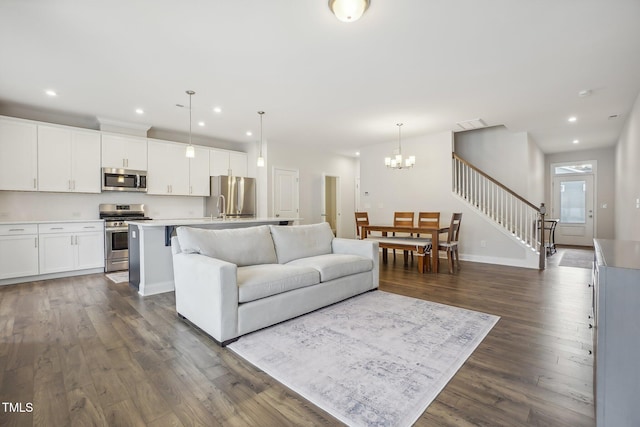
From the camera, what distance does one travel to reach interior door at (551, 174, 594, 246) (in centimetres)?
809

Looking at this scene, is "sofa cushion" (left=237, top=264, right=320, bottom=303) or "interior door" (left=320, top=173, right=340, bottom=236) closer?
"sofa cushion" (left=237, top=264, right=320, bottom=303)

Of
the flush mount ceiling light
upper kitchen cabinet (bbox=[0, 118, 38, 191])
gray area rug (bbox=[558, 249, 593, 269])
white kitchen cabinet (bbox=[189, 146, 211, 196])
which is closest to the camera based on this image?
the flush mount ceiling light

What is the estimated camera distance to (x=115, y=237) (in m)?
5.11

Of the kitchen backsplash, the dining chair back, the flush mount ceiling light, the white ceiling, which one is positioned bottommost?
the dining chair back

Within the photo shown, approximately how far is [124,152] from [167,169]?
758mm

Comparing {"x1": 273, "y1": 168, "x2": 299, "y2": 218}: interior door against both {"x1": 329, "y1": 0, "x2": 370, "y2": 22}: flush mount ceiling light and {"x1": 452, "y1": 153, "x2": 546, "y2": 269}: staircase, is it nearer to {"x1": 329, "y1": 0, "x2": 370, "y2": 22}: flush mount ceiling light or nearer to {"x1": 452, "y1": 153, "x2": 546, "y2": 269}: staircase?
{"x1": 452, "y1": 153, "x2": 546, "y2": 269}: staircase

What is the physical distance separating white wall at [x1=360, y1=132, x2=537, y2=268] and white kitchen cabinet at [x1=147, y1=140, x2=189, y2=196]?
412 cm

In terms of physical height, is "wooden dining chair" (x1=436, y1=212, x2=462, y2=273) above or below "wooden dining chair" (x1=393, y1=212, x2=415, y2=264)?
below

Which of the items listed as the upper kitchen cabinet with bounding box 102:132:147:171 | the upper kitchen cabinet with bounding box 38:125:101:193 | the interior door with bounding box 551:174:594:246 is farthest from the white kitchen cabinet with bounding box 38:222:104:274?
the interior door with bounding box 551:174:594:246

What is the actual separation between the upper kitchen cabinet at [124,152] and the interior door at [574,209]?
10.4 m

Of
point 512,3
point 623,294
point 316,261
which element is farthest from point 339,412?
point 512,3

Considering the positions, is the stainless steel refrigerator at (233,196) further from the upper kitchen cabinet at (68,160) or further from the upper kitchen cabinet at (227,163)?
the upper kitchen cabinet at (68,160)

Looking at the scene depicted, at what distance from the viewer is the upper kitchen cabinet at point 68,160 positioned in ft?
15.4

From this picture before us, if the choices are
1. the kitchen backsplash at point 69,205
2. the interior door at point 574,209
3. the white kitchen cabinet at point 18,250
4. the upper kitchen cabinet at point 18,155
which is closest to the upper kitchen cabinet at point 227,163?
the kitchen backsplash at point 69,205
